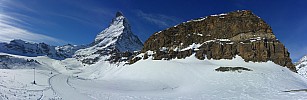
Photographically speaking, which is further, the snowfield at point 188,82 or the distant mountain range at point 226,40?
the distant mountain range at point 226,40

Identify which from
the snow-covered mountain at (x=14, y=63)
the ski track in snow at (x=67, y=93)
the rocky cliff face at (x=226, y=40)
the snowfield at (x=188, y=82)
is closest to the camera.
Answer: the ski track in snow at (x=67, y=93)

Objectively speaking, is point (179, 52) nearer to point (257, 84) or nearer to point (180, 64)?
point (180, 64)

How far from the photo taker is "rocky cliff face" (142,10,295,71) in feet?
196

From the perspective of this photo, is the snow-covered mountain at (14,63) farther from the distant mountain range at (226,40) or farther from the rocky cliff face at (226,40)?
the rocky cliff face at (226,40)

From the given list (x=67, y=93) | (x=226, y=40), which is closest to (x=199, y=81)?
(x=226, y=40)

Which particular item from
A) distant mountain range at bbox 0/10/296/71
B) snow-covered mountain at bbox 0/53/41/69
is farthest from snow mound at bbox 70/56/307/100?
snow-covered mountain at bbox 0/53/41/69

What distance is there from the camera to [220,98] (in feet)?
95.5

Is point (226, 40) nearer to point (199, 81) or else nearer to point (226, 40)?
point (226, 40)

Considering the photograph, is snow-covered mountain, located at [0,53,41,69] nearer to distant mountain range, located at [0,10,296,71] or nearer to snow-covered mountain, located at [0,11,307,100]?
snow-covered mountain, located at [0,11,307,100]

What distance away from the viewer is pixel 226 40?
67312 millimetres

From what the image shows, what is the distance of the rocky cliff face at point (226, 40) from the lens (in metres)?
59.8

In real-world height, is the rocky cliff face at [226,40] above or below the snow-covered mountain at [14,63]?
above

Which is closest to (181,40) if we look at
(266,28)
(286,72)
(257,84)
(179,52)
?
(179,52)

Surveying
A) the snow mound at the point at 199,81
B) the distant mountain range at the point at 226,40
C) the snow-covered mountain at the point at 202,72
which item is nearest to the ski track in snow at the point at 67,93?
the snow-covered mountain at the point at 202,72
